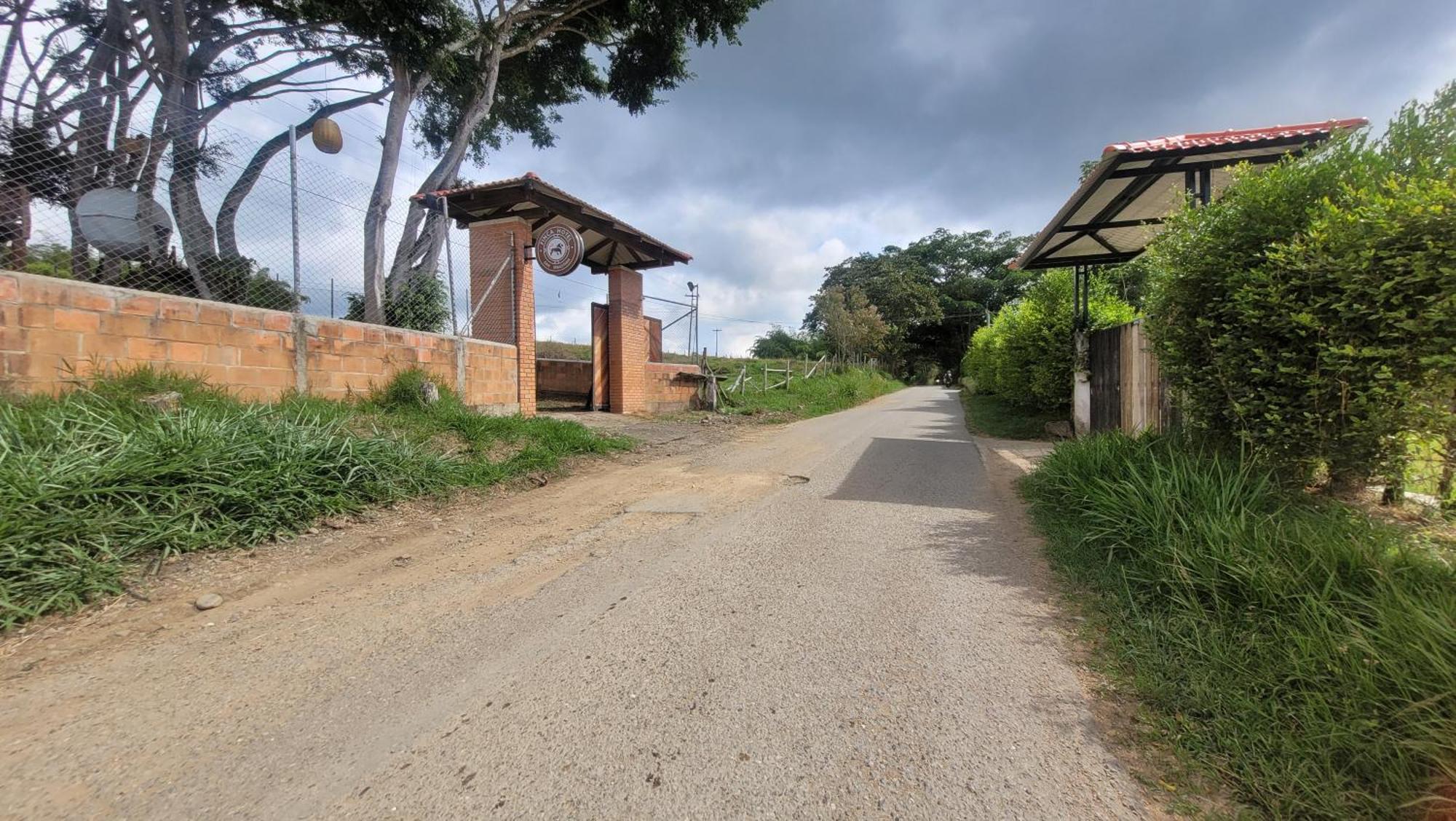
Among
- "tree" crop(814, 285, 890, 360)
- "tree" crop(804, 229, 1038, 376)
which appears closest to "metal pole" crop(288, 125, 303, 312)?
"tree" crop(814, 285, 890, 360)

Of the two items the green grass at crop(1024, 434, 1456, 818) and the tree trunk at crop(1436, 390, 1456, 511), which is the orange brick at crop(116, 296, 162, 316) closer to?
the green grass at crop(1024, 434, 1456, 818)

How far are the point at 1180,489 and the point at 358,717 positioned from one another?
14.1 feet

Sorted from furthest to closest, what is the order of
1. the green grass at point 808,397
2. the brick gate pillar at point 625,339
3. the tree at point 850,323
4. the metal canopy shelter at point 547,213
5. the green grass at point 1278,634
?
the tree at point 850,323
the green grass at point 808,397
the brick gate pillar at point 625,339
the metal canopy shelter at point 547,213
the green grass at point 1278,634

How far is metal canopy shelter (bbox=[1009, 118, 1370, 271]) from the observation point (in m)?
5.56

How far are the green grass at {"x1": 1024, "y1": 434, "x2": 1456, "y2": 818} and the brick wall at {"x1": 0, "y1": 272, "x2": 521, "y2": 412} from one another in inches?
261

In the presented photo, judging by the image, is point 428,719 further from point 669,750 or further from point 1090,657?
point 1090,657

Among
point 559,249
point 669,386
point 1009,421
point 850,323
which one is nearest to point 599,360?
point 669,386

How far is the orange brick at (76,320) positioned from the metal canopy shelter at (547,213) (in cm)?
399

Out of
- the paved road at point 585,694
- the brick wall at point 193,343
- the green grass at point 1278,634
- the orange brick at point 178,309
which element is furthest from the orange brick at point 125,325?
the green grass at point 1278,634

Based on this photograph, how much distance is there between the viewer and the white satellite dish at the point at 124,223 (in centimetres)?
500

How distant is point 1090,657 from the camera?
2.36 m

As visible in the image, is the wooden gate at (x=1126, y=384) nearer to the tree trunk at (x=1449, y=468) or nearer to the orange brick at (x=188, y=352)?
the tree trunk at (x=1449, y=468)

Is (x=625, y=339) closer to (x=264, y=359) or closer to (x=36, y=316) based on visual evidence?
(x=264, y=359)

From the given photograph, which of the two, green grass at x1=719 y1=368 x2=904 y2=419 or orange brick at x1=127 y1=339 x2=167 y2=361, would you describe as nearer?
orange brick at x1=127 y1=339 x2=167 y2=361
